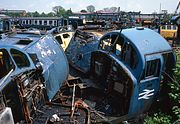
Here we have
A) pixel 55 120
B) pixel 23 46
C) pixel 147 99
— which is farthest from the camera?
pixel 147 99

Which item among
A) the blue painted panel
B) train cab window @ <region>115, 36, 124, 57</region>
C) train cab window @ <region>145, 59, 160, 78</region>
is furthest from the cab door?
the blue painted panel

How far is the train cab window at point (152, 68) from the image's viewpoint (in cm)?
756

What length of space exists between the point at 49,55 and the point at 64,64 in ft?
3.09

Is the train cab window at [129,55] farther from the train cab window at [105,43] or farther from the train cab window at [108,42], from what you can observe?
the train cab window at [105,43]

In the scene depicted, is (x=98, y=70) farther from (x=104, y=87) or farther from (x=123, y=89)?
(x=123, y=89)

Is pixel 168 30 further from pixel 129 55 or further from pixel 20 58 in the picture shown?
pixel 20 58

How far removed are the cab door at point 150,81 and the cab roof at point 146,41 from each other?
0.74ft

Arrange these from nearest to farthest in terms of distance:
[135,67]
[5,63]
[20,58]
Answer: [5,63], [20,58], [135,67]

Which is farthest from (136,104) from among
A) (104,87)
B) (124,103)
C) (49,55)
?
(49,55)

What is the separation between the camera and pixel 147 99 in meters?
7.95

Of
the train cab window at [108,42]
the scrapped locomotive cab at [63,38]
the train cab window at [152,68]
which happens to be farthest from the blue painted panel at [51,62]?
the scrapped locomotive cab at [63,38]

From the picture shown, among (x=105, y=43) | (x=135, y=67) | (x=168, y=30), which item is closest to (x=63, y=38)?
(x=105, y=43)

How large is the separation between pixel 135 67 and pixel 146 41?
35.8 inches

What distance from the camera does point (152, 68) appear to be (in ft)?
25.3
